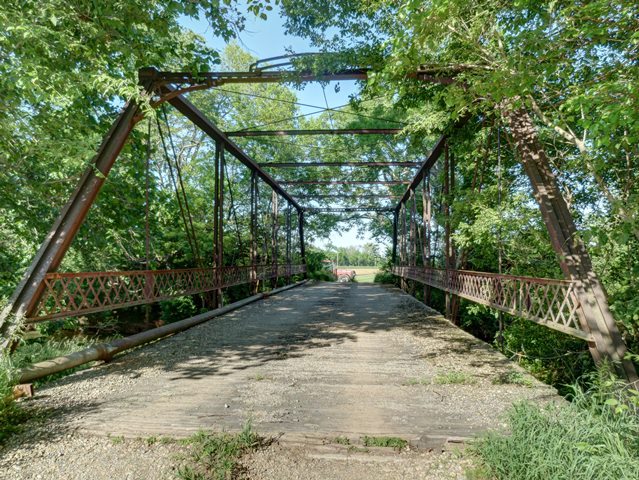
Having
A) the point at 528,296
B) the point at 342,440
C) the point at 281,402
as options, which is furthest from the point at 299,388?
the point at 528,296

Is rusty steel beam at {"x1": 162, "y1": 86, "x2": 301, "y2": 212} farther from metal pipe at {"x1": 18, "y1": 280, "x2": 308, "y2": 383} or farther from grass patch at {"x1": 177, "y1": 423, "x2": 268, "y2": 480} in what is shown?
grass patch at {"x1": 177, "y1": 423, "x2": 268, "y2": 480}

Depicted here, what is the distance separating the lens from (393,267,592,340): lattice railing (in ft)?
13.7

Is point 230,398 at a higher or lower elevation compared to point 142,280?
lower

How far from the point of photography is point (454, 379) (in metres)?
4.37

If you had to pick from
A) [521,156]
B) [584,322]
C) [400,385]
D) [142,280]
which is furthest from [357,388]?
[142,280]

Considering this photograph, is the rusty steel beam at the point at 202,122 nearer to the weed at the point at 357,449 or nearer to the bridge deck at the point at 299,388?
the bridge deck at the point at 299,388

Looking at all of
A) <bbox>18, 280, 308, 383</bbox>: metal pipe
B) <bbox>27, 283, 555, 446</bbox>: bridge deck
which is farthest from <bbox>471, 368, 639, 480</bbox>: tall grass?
<bbox>18, 280, 308, 383</bbox>: metal pipe

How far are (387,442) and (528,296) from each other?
3136mm

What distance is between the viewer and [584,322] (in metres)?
3.98

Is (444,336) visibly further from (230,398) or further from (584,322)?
(230,398)

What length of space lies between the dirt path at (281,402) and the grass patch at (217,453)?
114 mm

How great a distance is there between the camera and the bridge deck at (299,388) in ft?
10.6

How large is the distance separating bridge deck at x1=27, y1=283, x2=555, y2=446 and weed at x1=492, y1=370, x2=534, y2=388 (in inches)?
3.1

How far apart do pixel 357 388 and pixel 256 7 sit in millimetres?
5764
